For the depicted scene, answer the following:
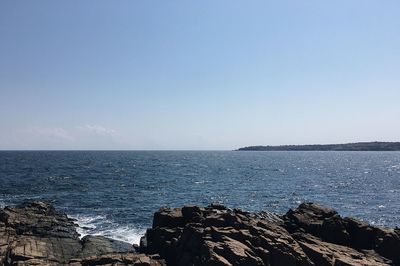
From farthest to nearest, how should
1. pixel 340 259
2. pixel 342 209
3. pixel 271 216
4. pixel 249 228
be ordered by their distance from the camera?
pixel 342 209 → pixel 271 216 → pixel 249 228 → pixel 340 259

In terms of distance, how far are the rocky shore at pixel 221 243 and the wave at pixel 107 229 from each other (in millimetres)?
4185

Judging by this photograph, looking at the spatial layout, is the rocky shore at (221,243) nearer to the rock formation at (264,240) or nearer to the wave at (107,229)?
the rock formation at (264,240)

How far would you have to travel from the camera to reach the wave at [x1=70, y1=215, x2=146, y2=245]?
42050 mm

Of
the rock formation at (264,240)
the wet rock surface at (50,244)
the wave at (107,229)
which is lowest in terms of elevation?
the wave at (107,229)

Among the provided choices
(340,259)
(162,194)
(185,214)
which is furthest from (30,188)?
(340,259)

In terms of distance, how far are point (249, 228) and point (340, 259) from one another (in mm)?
6390

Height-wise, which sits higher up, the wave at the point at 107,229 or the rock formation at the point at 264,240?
the rock formation at the point at 264,240

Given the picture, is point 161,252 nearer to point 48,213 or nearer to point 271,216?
point 271,216

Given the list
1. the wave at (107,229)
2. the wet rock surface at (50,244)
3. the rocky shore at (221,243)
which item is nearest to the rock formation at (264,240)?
the rocky shore at (221,243)

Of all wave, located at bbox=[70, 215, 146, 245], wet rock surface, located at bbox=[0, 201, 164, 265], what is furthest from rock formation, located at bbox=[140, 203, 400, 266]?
Result: wave, located at bbox=[70, 215, 146, 245]

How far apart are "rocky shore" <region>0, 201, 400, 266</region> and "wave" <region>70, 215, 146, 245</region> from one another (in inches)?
165

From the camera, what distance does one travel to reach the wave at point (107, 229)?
138 feet

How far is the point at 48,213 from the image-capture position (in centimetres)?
4706

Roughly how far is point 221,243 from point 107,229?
2390 cm
